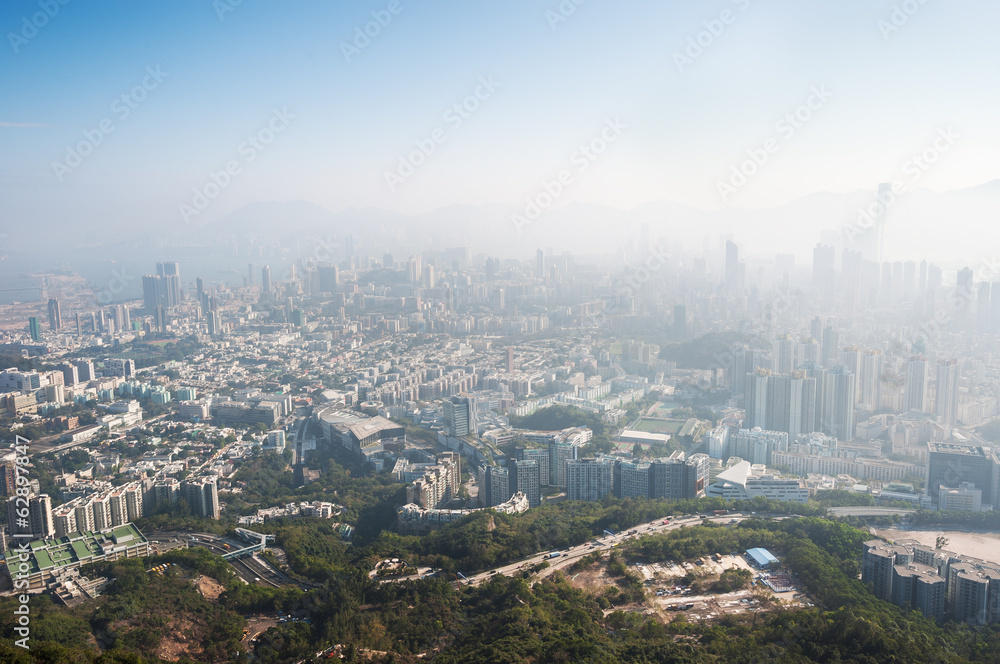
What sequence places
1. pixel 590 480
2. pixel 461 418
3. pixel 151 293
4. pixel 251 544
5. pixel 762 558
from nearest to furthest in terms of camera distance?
pixel 762 558
pixel 251 544
pixel 590 480
pixel 461 418
pixel 151 293

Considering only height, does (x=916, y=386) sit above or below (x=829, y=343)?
below

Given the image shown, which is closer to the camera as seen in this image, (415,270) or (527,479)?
(527,479)

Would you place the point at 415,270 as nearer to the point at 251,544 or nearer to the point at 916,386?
the point at 916,386

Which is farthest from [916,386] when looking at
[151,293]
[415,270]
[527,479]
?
[151,293]

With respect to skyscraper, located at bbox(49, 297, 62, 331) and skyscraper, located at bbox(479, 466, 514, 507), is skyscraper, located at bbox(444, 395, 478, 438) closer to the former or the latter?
skyscraper, located at bbox(479, 466, 514, 507)

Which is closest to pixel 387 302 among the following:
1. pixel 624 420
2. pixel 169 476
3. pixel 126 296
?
pixel 126 296

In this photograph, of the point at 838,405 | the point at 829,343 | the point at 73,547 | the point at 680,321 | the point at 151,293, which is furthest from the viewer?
the point at 151,293

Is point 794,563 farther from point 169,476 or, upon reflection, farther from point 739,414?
point 169,476
